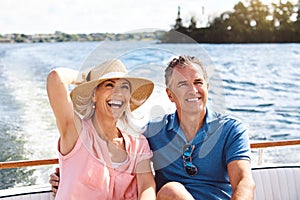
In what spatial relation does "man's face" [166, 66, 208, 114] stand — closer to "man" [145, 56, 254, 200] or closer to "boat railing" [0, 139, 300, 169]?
"man" [145, 56, 254, 200]

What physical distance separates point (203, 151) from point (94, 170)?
0.36 meters

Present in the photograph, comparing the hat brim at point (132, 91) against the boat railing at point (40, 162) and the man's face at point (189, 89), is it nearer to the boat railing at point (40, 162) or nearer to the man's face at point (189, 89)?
the man's face at point (189, 89)

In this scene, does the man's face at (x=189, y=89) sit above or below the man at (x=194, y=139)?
above

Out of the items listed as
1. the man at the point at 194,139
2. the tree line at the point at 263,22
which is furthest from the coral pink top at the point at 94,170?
the tree line at the point at 263,22

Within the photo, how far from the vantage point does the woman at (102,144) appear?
154 cm

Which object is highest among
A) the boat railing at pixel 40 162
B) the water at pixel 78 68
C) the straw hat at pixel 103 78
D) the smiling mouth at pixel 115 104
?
the straw hat at pixel 103 78

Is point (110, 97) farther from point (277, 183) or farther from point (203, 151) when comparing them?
point (277, 183)

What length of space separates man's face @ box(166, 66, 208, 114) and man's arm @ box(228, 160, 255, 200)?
0.70 feet

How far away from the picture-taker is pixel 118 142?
5.23 ft

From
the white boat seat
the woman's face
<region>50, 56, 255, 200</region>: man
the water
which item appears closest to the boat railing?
the white boat seat

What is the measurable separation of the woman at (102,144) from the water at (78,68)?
11.6 ft

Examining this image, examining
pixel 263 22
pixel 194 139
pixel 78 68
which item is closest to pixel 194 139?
pixel 194 139

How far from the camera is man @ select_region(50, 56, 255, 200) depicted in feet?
5.32

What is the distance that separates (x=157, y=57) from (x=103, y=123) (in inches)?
10.9
